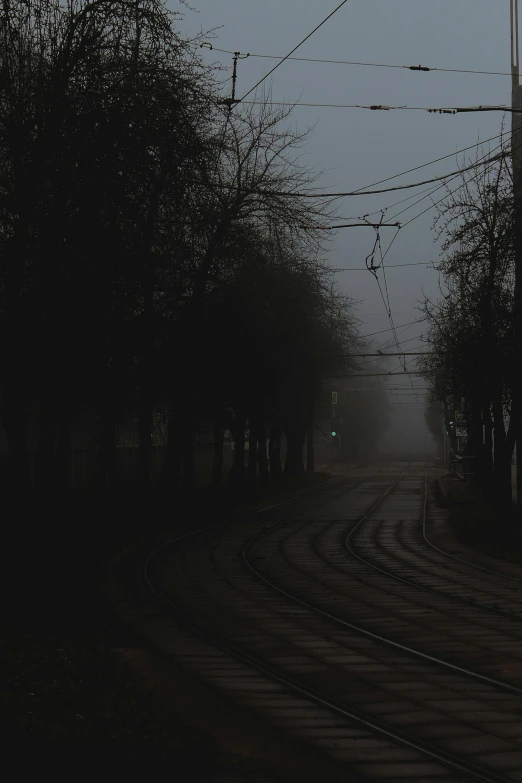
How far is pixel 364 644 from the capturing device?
1009 centimetres

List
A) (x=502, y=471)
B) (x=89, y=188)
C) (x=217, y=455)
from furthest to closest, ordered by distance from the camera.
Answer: (x=217, y=455), (x=502, y=471), (x=89, y=188)

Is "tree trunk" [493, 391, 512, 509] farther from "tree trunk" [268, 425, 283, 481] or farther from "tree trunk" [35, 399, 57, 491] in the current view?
"tree trunk" [268, 425, 283, 481]

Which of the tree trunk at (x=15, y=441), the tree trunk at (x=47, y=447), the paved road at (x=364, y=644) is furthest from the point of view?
the tree trunk at (x=47, y=447)

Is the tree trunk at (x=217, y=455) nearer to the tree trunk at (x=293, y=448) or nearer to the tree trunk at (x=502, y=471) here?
the tree trunk at (x=502, y=471)

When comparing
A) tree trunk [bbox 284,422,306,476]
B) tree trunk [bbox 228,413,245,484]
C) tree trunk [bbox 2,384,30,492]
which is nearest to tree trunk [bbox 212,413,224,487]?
tree trunk [bbox 228,413,245,484]

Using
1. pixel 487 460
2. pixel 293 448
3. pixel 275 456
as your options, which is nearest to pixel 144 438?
pixel 487 460

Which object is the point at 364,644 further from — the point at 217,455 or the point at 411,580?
the point at 217,455

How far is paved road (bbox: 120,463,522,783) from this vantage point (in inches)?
255

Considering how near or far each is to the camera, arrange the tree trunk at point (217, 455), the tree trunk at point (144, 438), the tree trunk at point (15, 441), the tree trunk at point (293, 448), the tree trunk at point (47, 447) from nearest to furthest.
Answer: the tree trunk at point (15, 441) < the tree trunk at point (47, 447) < the tree trunk at point (144, 438) < the tree trunk at point (217, 455) < the tree trunk at point (293, 448)

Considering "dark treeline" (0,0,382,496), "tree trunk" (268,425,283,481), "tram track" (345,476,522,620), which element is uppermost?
"dark treeline" (0,0,382,496)

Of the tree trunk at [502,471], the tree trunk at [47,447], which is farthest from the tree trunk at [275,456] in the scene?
the tree trunk at [47,447]

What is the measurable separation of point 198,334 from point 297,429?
106ft

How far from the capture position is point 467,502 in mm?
35469

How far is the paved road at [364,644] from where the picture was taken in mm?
6477
